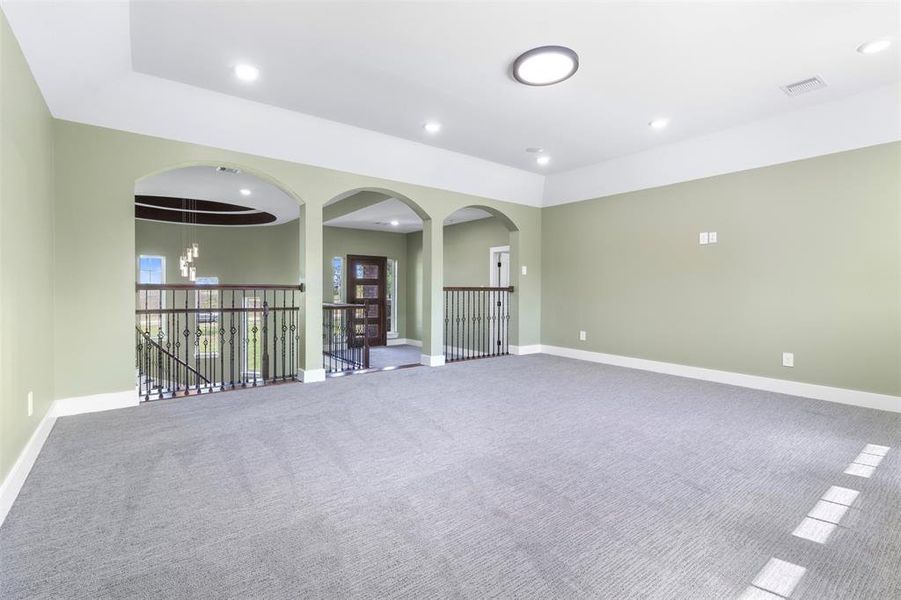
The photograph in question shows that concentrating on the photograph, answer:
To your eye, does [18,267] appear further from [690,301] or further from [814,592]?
[690,301]

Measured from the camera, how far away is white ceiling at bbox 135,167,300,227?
5.80 meters

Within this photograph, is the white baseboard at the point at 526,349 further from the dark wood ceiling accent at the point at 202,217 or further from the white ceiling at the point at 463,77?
the dark wood ceiling accent at the point at 202,217

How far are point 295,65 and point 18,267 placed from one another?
2.21m

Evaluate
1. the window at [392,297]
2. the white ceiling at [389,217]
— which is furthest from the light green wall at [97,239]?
the window at [392,297]

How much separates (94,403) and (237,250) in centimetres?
654

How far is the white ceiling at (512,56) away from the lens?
263 cm

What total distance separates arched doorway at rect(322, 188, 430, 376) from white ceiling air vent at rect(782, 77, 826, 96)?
17.9 feet

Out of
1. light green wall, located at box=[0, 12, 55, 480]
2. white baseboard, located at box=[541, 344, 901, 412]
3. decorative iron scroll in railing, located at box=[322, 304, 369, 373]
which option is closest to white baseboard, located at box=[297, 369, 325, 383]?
decorative iron scroll in railing, located at box=[322, 304, 369, 373]

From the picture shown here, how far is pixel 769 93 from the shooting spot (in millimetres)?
3680

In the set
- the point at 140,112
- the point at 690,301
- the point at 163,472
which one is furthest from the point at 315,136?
the point at 690,301

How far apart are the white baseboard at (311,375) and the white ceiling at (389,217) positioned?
2.94m

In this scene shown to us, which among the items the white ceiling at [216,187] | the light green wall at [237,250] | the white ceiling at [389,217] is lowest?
the light green wall at [237,250]

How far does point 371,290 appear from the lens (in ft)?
31.9

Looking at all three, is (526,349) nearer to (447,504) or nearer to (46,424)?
(447,504)
